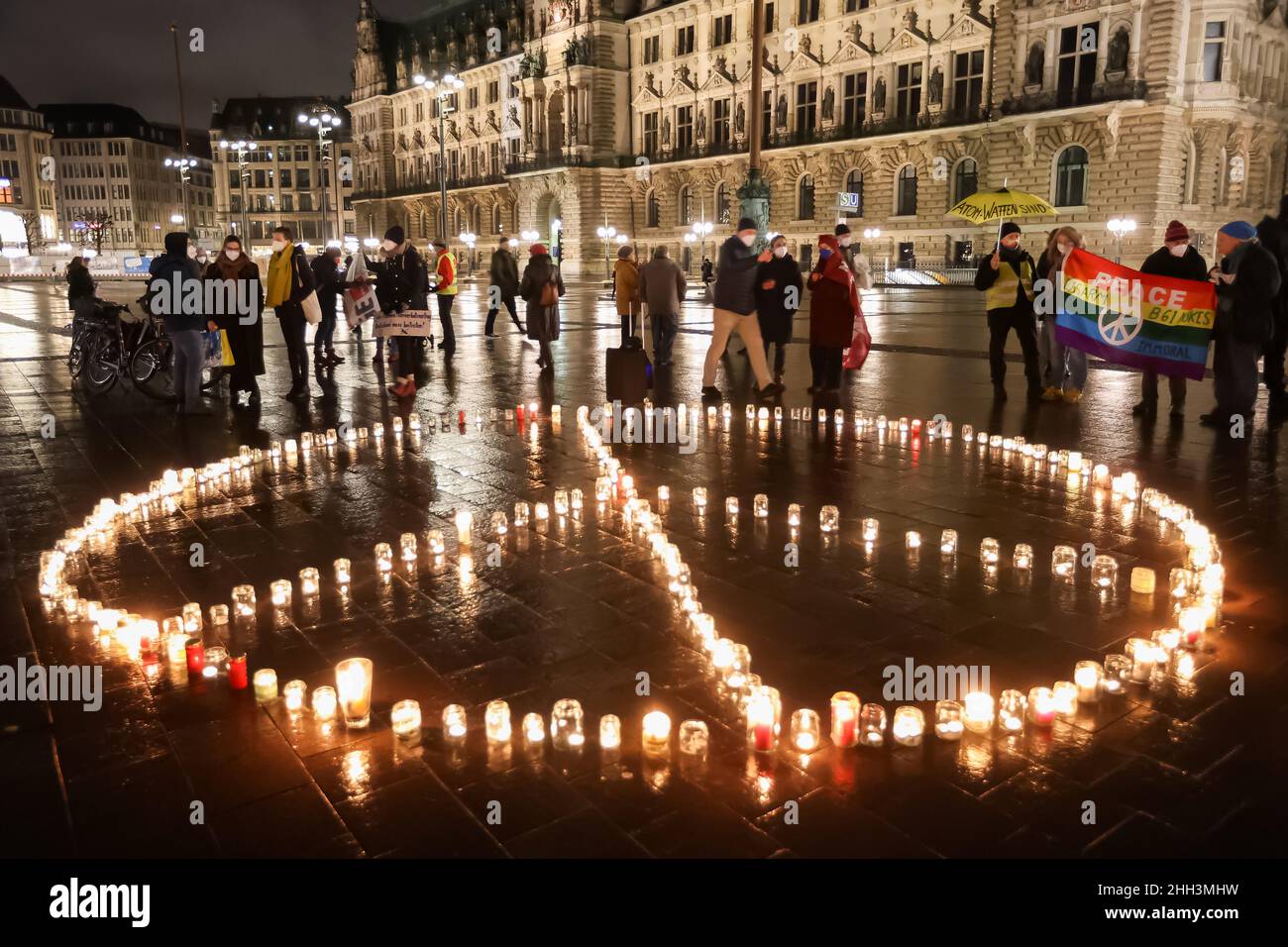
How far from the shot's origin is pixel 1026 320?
1096 centimetres

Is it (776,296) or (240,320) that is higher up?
(776,296)

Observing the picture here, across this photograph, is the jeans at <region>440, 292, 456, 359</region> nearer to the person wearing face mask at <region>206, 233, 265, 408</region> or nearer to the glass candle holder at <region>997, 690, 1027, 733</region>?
→ the person wearing face mask at <region>206, 233, 265, 408</region>

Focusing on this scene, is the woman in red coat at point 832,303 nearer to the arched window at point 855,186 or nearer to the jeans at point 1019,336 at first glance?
the jeans at point 1019,336

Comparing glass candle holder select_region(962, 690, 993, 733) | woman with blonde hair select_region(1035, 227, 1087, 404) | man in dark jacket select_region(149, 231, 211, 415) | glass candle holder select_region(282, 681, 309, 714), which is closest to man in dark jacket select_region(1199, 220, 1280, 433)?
woman with blonde hair select_region(1035, 227, 1087, 404)

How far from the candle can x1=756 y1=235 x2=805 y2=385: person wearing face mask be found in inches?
355

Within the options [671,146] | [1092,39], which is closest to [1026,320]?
[1092,39]

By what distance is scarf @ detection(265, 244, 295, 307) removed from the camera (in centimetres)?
1116

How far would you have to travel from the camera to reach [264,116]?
362 feet

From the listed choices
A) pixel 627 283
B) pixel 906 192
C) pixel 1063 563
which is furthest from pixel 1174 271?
pixel 906 192

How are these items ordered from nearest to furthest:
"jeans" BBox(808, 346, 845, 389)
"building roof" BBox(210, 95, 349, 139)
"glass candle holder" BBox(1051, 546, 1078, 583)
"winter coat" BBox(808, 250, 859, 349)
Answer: "glass candle holder" BBox(1051, 546, 1078, 583)
"winter coat" BBox(808, 250, 859, 349)
"jeans" BBox(808, 346, 845, 389)
"building roof" BBox(210, 95, 349, 139)

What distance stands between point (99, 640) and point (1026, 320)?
9620 millimetres

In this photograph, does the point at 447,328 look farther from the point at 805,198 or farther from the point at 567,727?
the point at 805,198

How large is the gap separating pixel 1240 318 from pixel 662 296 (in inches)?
267
